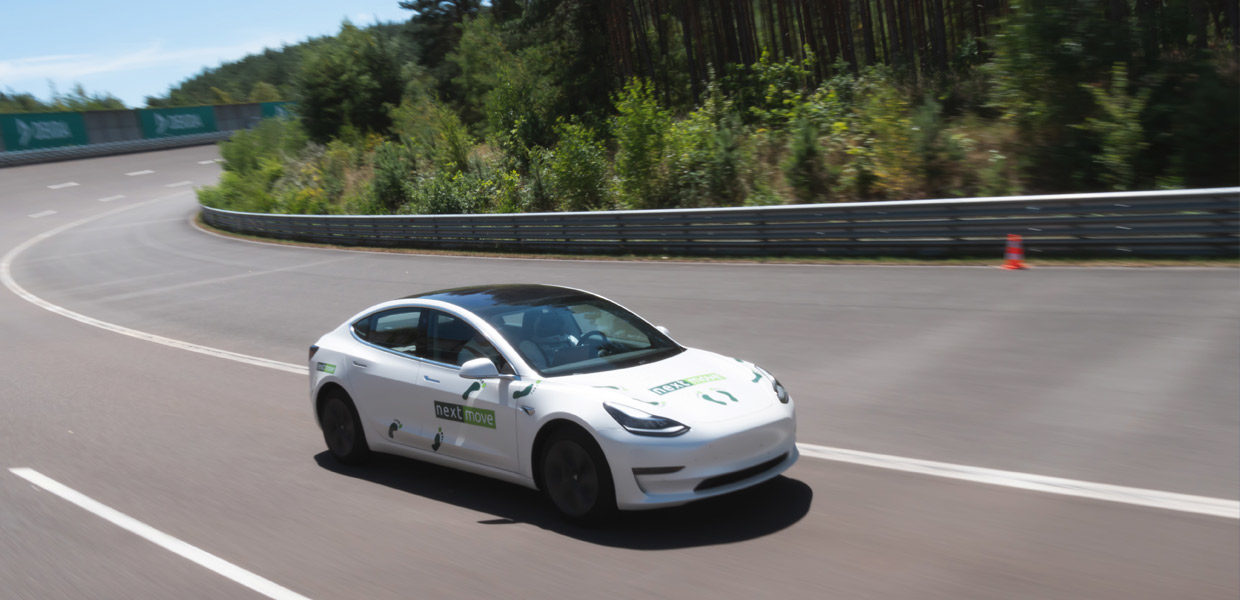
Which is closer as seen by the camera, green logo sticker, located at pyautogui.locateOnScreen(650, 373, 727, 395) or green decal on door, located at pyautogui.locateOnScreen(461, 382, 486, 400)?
green logo sticker, located at pyautogui.locateOnScreen(650, 373, 727, 395)

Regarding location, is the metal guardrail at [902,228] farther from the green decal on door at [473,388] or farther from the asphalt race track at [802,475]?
the green decal on door at [473,388]

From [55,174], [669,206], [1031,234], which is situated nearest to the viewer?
[1031,234]

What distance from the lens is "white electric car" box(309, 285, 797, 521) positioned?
5.77 meters

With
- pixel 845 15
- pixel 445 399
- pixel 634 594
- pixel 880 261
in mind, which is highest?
pixel 845 15

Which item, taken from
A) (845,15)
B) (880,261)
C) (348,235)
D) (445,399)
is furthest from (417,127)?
(445,399)

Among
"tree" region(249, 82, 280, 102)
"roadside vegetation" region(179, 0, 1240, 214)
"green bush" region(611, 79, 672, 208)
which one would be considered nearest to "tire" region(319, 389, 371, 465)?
"roadside vegetation" region(179, 0, 1240, 214)

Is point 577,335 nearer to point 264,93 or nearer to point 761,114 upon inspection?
point 761,114

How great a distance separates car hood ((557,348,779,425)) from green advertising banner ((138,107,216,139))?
83.9 m

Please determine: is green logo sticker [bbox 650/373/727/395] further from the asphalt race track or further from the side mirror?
the side mirror

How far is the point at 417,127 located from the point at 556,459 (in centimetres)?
4082

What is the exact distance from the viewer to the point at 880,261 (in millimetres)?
16672

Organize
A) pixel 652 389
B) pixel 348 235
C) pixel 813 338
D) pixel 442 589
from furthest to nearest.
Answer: pixel 348 235
pixel 813 338
pixel 652 389
pixel 442 589

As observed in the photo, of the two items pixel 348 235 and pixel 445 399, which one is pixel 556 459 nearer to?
pixel 445 399

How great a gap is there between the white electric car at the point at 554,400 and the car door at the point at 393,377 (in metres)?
0.01
